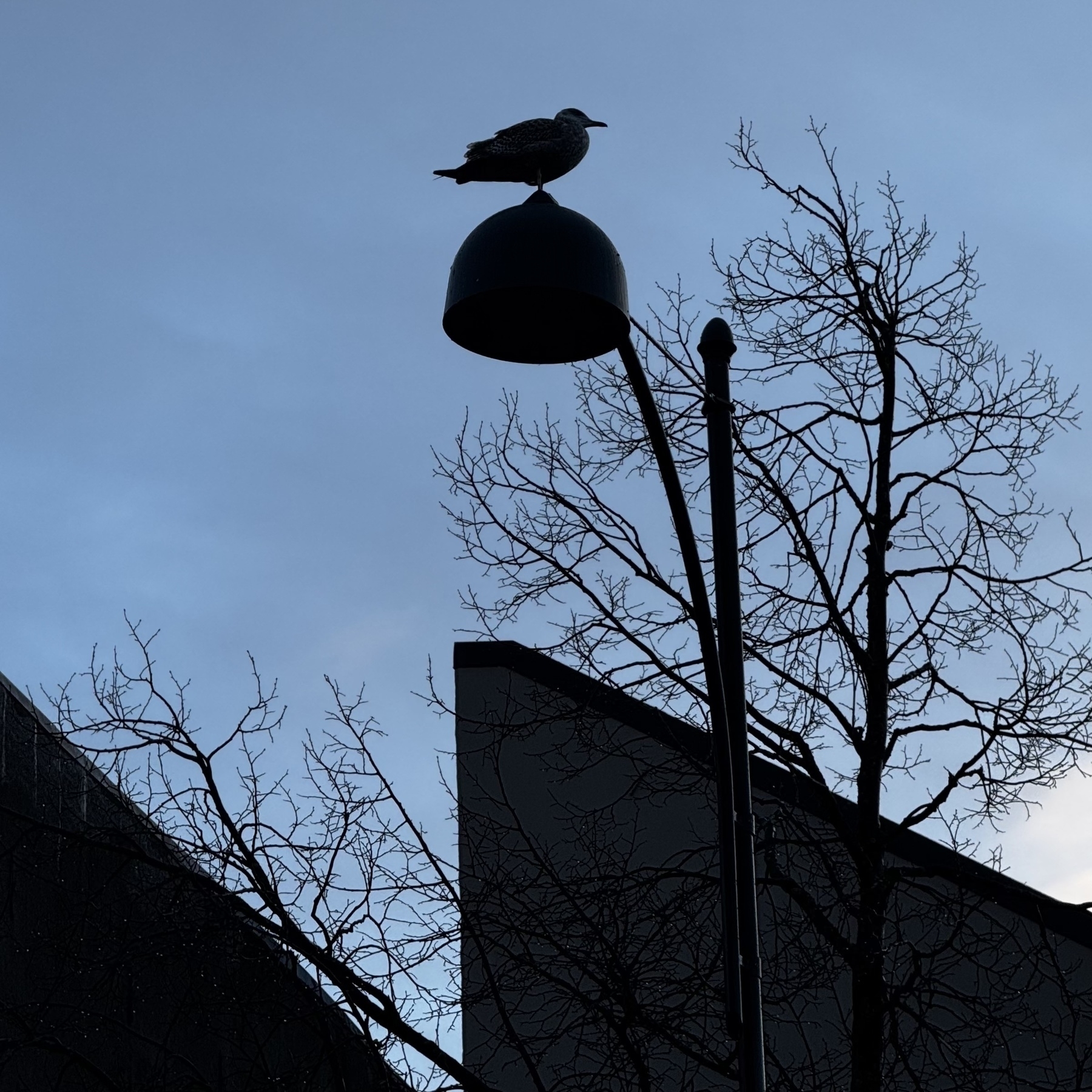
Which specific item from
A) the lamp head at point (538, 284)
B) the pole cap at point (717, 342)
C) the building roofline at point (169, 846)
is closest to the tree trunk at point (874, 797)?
the building roofline at point (169, 846)

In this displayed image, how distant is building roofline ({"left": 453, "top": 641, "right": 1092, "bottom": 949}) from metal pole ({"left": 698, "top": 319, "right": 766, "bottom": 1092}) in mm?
3411

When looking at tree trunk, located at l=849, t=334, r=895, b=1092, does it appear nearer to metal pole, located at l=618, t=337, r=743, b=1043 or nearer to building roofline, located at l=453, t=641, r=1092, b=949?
building roofline, located at l=453, t=641, r=1092, b=949

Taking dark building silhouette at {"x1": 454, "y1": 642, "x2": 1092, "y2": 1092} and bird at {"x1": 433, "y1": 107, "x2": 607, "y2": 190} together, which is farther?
dark building silhouette at {"x1": 454, "y1": 642, "x2": 1092, "y2": 1092}

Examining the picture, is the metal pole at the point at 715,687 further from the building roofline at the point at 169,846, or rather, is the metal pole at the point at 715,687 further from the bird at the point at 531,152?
the building roofline at the point at 169,846

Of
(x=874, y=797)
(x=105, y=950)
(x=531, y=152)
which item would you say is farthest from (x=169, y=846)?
(x=531, y=152)

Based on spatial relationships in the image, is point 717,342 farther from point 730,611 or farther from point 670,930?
point 670,930

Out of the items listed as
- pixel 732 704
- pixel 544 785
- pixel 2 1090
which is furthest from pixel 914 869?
pixel 544 785

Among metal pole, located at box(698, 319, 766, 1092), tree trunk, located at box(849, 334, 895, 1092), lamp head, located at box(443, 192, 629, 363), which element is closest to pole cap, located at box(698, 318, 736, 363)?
metal pole, located at box(698, 319, 766, 1092)

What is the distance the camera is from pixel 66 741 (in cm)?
781

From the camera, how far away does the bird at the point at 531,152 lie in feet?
15.2

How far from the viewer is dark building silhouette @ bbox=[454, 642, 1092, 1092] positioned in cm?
754

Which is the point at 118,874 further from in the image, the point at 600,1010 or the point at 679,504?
the point at 679,504

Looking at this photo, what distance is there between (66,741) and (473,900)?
8.06 ft

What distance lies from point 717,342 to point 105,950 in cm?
528
